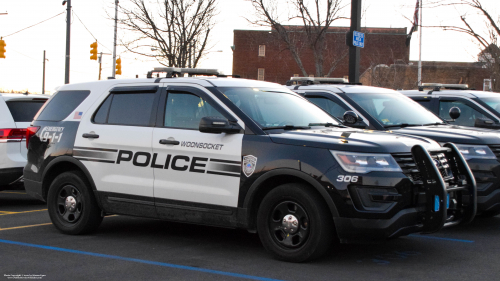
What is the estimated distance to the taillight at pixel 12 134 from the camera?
973 cm

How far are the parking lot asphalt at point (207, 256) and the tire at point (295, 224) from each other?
14 cm

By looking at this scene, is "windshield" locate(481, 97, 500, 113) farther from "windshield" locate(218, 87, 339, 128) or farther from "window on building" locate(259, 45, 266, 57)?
"window on building" locate(259, 45, 266, 57)

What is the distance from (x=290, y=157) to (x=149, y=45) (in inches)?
971

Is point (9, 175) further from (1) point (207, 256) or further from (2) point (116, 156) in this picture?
(1) point (207, 256)

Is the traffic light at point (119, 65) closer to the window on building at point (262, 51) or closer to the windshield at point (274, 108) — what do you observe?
the windshield at point (274, 108)

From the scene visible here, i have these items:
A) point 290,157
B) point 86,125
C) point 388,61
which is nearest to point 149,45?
point 86,125

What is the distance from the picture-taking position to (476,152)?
7961 mm

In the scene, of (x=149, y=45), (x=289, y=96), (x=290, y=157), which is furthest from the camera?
(x=149, y=45)

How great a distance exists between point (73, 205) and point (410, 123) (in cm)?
488

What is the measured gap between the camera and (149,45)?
29.6 meters

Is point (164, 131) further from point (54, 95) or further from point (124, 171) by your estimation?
point (54, 95)

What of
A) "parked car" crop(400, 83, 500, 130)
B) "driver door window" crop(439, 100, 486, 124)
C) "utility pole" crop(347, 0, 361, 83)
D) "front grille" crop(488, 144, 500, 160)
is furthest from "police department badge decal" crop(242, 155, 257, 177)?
"utility pole" crop(347, 0, 361, 83)

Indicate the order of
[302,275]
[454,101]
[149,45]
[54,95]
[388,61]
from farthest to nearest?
[388,61], [149,45], [454,101], [54,95], [302,275]

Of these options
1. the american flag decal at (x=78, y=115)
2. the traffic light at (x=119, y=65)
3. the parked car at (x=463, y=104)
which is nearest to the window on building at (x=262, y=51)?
the traffic light at (x=119, y=65)
